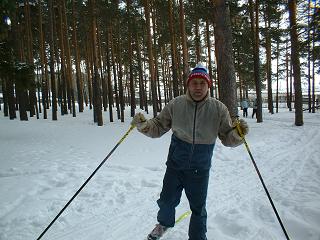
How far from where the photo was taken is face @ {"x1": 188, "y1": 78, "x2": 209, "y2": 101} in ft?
10.9

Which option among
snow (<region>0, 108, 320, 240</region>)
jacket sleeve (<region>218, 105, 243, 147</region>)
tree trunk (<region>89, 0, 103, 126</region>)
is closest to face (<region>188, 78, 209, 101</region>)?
jacket sleeve (<region>218, 105, 243, 147</region>)

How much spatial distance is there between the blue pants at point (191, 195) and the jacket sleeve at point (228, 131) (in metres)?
0.46

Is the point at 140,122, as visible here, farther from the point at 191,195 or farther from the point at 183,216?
the point at 183,216

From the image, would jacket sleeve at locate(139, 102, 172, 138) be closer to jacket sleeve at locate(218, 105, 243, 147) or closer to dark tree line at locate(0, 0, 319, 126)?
jacket sleeve at locate(218, 105, 243, 147)

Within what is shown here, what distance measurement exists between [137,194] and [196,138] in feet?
8.87

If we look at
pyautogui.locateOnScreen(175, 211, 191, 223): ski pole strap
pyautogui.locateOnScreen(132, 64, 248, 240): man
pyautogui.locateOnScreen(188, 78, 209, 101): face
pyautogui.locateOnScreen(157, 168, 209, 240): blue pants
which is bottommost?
A: pyautogui.locateOnScreen(175, 211, 191, 223): ski pole strap

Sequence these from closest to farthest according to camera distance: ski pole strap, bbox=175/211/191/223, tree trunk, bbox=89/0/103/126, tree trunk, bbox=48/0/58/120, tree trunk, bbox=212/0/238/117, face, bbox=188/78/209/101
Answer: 1. face, bbox=188/78/209/101
2. ski pole strap, bbox=175/211/191/223
3. tree trunk, bbox=212/0/238/117
4. tree trunk, bbox=89/0/103/126
5. tree trunk, bbox=48/0/58/120

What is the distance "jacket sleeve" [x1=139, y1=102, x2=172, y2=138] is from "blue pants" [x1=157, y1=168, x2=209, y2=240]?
523 mm

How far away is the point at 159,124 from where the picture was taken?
3.74 meters

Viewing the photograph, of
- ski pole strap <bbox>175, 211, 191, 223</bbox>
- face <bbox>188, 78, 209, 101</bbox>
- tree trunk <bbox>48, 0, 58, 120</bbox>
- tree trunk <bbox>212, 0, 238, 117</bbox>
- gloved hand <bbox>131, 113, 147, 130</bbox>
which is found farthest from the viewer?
tree trunk <bbox>48, 0, 58, 120</bbox>

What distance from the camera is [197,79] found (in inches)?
130

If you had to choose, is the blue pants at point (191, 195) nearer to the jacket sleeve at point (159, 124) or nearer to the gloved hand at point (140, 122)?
the jacket sleeve at point (159, 124)

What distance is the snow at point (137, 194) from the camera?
160 inches

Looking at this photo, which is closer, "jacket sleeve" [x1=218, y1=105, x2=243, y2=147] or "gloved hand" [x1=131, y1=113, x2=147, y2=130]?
"jacket sleeve" [x1=218, y1=105, x2=243, y2=147]
